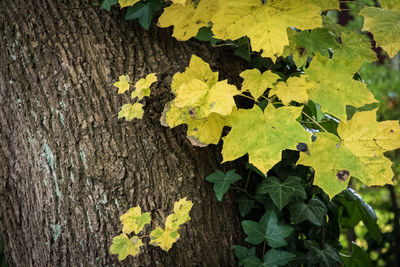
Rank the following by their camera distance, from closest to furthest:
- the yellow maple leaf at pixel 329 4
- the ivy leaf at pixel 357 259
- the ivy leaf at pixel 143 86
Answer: the yellow maple leaf at pixel 329 4 < the ivy leaf at pixel 143 86 < the ivy leaf at pixel 357 259

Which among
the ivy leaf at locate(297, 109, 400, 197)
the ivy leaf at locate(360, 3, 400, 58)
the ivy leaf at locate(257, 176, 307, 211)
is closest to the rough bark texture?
the ivy leaf at locate(257, 176, 307, 211)

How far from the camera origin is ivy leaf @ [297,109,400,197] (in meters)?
0.87

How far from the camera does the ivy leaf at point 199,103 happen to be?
0.90 metres

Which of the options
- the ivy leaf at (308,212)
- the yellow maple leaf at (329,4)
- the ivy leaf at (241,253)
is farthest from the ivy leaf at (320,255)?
the yellow maple leaf at (329,4)

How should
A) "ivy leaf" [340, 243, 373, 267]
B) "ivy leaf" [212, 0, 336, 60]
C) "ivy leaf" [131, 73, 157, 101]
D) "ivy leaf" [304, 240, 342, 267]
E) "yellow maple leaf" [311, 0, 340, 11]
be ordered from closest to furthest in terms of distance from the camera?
"ivy leaf" [212, 0, 336, 60] → "yellow maple leaf" [311, 0, 340, 11] → "ivy leaf" [131, 73, 157, 101] → "ivy leaf" [304, 240, 342, 267] → "ivy leaf" [340, 243, 373, 267]

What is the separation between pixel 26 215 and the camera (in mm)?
1173

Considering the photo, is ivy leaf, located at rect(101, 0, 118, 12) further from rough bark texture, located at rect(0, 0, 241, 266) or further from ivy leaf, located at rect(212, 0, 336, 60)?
ivy leaf, located at rect(212, 0, 336, 60)

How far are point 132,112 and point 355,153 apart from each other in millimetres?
717

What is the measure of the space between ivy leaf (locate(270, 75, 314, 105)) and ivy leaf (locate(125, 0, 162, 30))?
19.9 inches

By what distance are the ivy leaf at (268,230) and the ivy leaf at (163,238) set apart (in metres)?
0.25

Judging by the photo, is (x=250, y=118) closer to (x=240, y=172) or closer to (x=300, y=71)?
(x=240, y=172)

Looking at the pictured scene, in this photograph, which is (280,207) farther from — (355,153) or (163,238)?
(163,238)

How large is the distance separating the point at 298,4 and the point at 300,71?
0.40 m

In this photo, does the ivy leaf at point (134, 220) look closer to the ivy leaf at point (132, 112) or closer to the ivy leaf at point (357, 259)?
the ivy leaf at point (132, 112)
